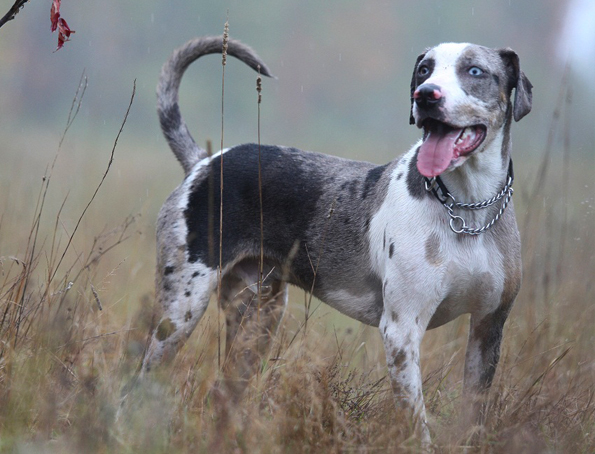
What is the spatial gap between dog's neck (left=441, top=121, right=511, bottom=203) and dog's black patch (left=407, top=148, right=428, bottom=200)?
4.1 inches

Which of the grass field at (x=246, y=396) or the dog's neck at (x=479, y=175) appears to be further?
the dog's neck at (x=479, y=175)

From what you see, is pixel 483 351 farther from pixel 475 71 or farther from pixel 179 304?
pixel 179 304

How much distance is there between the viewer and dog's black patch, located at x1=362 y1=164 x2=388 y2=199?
3898 millimetres

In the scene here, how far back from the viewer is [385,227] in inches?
140

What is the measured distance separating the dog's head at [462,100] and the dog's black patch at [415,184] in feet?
0.80

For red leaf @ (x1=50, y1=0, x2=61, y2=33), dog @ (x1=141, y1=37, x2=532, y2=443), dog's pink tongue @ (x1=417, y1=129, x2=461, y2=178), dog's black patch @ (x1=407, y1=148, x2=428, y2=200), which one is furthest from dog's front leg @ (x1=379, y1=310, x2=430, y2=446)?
red leaf @ (x1=50, y1=0, x2=61, y2=33)

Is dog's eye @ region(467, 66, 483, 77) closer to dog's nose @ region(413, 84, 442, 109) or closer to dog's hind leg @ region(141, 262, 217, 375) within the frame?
dog's nose @ region(413, 84, 442, 109)

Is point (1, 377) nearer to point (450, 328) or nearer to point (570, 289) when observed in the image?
point (450, 328)

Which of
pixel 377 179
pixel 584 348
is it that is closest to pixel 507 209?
pixel 377 179

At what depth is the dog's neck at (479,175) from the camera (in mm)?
3393

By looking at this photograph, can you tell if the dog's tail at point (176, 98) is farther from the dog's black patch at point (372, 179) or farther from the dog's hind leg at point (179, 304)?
the dog's black patch at point (372, 179)

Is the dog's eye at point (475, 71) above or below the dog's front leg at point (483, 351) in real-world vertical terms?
above

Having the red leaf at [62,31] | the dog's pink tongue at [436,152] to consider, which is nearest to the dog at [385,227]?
the dog's pink tongue at [436,152]

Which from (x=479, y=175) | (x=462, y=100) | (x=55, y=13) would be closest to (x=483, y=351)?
(x=479, y=175)
